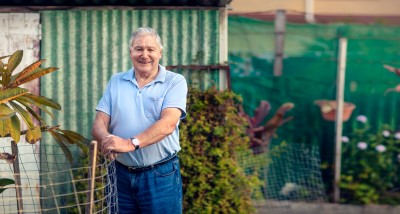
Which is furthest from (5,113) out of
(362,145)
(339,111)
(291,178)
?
(362,145)

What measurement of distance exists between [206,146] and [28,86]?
1586 mm

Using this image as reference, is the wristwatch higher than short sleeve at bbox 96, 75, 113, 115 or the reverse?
the reverse

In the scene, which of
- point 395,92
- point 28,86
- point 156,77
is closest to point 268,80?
point 395,92

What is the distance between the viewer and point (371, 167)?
8.84 meters

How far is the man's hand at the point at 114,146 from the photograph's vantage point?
187 inches

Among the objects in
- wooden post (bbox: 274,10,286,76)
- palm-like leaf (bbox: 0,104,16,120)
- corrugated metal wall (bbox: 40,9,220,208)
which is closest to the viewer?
palm-like leaf (bbox: 0,104,16,120)

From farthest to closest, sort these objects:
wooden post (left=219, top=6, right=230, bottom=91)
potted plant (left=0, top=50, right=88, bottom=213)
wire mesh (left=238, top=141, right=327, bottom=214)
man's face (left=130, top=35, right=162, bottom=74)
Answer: wire mesh (left=238, top=141, right=327, bottom=214), wooden post (left=219, top=6, right=230, bottom=91), man's face (left=130, top=35, right=162, bottom=74), potted plant (left=0, top=50, right=88, bottom=213)

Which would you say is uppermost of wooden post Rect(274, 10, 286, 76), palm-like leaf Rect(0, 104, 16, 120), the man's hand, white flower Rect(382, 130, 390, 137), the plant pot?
wooden post Rect(274, 10, 286, 76)

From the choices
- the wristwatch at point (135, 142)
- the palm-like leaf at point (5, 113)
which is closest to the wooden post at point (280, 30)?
the wristwatch at point (135, 142)

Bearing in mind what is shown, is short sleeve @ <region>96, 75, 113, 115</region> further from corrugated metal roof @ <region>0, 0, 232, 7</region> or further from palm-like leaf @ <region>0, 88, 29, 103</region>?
corrugated metal roof @ <region>0, 0, 232, 7</region>

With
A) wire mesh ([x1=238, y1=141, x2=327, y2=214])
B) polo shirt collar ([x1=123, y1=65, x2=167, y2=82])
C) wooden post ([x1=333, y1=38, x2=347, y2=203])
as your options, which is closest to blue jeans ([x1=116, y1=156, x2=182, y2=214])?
polo shirt collar ([x1=123, y1=65, x2=167, y2=82])

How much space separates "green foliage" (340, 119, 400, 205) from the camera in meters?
8.77

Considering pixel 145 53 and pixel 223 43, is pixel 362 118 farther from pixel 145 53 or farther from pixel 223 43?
pixel 145 53

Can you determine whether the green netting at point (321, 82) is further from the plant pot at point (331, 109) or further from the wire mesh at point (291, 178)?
the wire mesh at point (291, 178)
